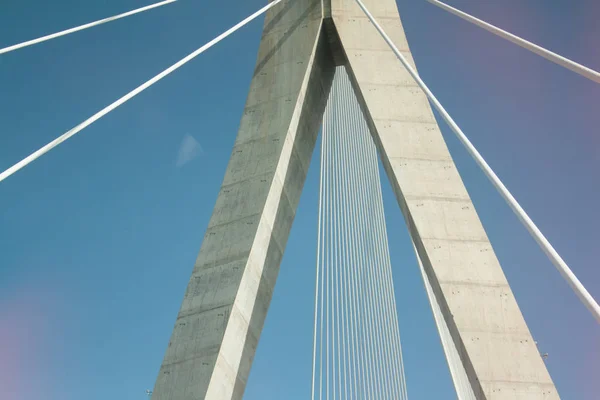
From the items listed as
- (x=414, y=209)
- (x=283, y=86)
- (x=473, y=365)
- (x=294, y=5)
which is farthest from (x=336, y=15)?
(x=473, y=365)

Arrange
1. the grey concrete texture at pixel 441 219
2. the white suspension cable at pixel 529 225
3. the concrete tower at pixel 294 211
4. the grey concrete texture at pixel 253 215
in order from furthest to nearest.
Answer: the grey concrete texture at pixel 253 215 → the concrete tower at pixel 294 211 → the grey concrete texture at pixel 441 219 → the white suspension cable at pixel 529 225

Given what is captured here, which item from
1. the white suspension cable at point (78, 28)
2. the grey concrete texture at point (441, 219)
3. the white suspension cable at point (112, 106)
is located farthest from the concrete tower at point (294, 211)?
the white suspension cable at point (78, 28)

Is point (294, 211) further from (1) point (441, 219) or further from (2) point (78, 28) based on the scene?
(2) point (78, 28)

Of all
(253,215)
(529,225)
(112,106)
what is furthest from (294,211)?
(529,225)

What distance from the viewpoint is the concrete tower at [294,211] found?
8664 millimetres

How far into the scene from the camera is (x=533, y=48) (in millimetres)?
8172

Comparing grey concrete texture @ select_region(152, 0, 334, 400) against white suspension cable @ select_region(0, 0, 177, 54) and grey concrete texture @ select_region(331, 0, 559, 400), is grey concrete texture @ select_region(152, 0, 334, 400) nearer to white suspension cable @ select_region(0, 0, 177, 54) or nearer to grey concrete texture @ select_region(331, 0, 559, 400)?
grey concrete texture @ select_region(331, 0, 559, 400)

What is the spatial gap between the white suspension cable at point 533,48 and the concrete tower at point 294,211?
1773mm

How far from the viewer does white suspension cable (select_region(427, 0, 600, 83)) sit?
21.8 ft

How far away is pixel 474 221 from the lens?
382 inches

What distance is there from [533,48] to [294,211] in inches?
179

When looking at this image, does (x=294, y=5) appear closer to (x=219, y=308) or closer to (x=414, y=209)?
(x=414, y=209)

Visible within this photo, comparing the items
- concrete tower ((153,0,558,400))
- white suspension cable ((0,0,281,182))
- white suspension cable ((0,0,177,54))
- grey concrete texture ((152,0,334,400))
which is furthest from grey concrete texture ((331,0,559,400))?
white suspension cable ((0,0,177,54))

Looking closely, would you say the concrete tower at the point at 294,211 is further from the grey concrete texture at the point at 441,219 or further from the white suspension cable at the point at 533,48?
the white suspension cable at the point at 533,48
